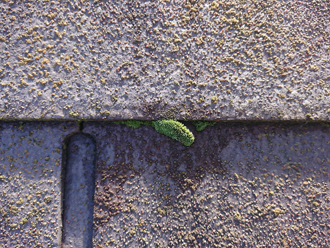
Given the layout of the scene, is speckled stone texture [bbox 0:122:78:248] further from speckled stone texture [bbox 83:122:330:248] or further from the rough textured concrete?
speckled stone texture [bbox 83:122:330:248]

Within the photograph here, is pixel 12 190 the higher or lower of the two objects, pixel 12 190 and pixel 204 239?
the higher

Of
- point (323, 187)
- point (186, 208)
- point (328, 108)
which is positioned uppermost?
point (328, 108)

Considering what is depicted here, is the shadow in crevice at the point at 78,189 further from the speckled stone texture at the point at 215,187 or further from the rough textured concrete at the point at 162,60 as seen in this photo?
the rough textured concrete at the point at 162,60

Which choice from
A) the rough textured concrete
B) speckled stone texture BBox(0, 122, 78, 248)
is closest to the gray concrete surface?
speckled stone texture BBox(0, 122, 78, 248)

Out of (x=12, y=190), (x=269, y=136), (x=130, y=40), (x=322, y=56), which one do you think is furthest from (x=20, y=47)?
(x=322, y=56)

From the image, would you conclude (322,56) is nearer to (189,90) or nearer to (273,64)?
(273,64)

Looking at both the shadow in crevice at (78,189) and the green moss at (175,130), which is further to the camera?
the shadow in crevice at (78,189)

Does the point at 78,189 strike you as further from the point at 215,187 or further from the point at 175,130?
the point at 215,187

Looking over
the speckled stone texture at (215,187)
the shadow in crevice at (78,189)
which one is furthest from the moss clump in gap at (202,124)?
the shadow in crevice at (78,189)
